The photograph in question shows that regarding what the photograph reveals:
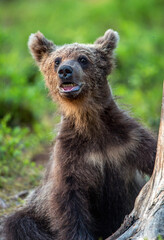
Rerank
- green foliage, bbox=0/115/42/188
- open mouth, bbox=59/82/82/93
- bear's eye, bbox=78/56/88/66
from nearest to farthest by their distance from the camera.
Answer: open mouth, bbox=59/82/82/93 < bear's eye, bbox=78/56/88/66 < green foliage, bbox=0/115/42/188

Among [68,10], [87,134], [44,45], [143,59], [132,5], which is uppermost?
[68,10]

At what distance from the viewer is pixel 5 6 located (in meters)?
25.5

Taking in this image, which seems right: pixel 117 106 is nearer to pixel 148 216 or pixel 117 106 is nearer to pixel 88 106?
pixel 88 106

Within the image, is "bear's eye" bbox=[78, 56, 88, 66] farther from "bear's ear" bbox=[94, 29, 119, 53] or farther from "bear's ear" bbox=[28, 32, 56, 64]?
"bear's ear" bbox=[28, 32, 56, 64]

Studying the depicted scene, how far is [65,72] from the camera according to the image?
6531 mm

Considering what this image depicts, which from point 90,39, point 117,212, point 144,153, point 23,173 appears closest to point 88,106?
point 144,153

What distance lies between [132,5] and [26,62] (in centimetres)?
677

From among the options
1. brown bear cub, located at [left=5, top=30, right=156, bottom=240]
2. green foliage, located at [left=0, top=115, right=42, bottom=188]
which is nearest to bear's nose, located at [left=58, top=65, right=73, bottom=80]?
brown bear cub, located at [left=5, top=30, right=156, bottom=240]

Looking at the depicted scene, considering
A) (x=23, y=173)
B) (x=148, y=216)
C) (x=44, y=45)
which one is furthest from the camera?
(x=23, y=173)

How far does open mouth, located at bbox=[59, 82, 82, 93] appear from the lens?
6617mm

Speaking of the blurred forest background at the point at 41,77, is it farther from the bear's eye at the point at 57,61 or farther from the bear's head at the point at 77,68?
the bear's eye at the point at 57,61

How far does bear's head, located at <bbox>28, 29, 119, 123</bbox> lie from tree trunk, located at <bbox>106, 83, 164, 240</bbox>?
1.44m

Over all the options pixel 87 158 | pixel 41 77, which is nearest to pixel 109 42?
pixel 87 158

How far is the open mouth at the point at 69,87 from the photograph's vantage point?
662 centimetres
